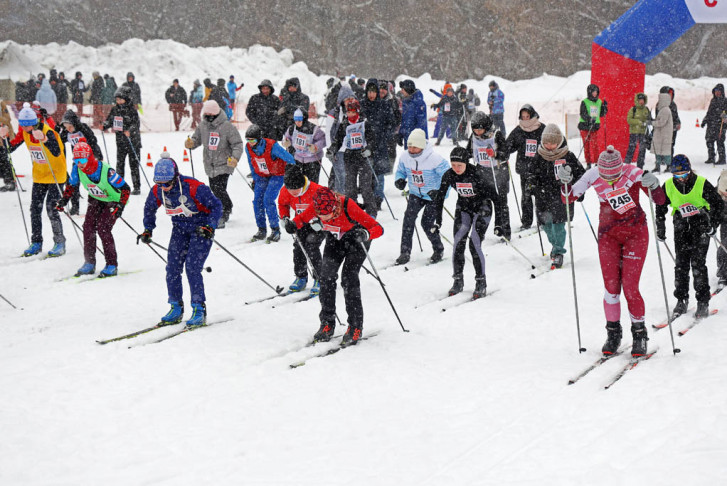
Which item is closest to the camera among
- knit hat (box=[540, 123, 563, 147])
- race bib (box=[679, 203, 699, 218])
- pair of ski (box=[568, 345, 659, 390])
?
pair of ski (box=[568, 345, 659, 390])

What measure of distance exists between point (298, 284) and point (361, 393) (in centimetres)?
287

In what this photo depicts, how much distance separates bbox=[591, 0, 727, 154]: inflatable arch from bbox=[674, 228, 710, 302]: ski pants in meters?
8.70

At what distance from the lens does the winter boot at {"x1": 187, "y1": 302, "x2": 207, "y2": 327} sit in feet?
22.6

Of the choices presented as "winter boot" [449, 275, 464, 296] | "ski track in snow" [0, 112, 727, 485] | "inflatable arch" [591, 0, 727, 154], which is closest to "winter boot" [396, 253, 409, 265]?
"ski track in snow" [0, 112, 727, 485]

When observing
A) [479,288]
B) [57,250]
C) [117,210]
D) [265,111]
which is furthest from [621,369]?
[265,111]

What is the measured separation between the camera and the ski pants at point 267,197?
9789mm

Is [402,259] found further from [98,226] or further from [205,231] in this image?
[98,226]

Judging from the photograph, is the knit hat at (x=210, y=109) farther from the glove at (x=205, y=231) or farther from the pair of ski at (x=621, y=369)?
the pair of ski at (x=621, y=369)

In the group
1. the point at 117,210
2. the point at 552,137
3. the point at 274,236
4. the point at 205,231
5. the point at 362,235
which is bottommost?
the point at 274,236

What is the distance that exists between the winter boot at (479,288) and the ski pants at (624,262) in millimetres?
2057

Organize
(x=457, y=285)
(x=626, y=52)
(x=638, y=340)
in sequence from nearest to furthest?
(x=638, y=340) → (x=457, y=285) → (x=626, y=52)

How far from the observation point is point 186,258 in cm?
696

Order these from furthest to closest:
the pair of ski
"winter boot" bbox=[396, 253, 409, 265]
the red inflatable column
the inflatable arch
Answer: the red inflatable column, the inflatable arch, "winter boot" bbox=[396, 253, 409, 265], the pair of ski

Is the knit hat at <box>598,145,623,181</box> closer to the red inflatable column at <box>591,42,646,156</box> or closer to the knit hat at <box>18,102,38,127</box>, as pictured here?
the knit hat at <box>18,102,38,127</box>
